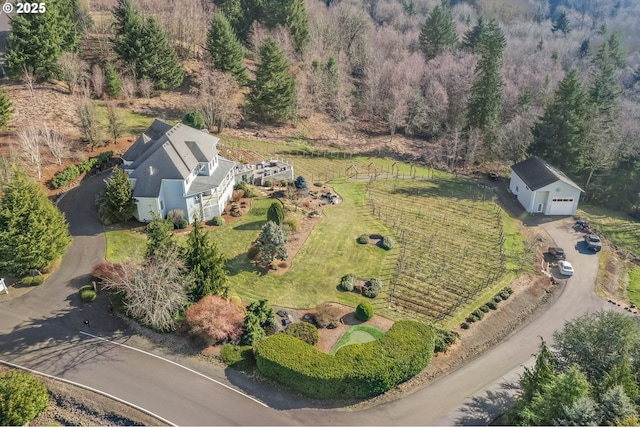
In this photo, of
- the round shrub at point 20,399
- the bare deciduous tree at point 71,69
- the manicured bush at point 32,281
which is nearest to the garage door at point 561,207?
the round shrub at point 20,399

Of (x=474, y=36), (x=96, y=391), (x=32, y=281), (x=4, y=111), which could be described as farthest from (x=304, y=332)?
(x=474, y=36)

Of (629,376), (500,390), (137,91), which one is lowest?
(500,390)

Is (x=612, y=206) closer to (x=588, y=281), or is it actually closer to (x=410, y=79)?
(x=588, y=281)

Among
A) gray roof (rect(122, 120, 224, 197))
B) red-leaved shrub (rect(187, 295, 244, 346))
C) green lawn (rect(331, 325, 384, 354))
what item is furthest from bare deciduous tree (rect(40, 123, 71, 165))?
green lawn (rect(331, 325, 384, 354))

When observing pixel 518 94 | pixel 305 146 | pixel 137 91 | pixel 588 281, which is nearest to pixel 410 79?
pixel 518 94

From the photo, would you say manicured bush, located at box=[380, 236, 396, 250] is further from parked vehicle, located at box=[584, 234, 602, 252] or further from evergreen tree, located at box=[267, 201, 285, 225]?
parked vehicle, located at box=[584, 234, 602, 252]

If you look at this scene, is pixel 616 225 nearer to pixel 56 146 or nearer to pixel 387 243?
pixel 387 243
